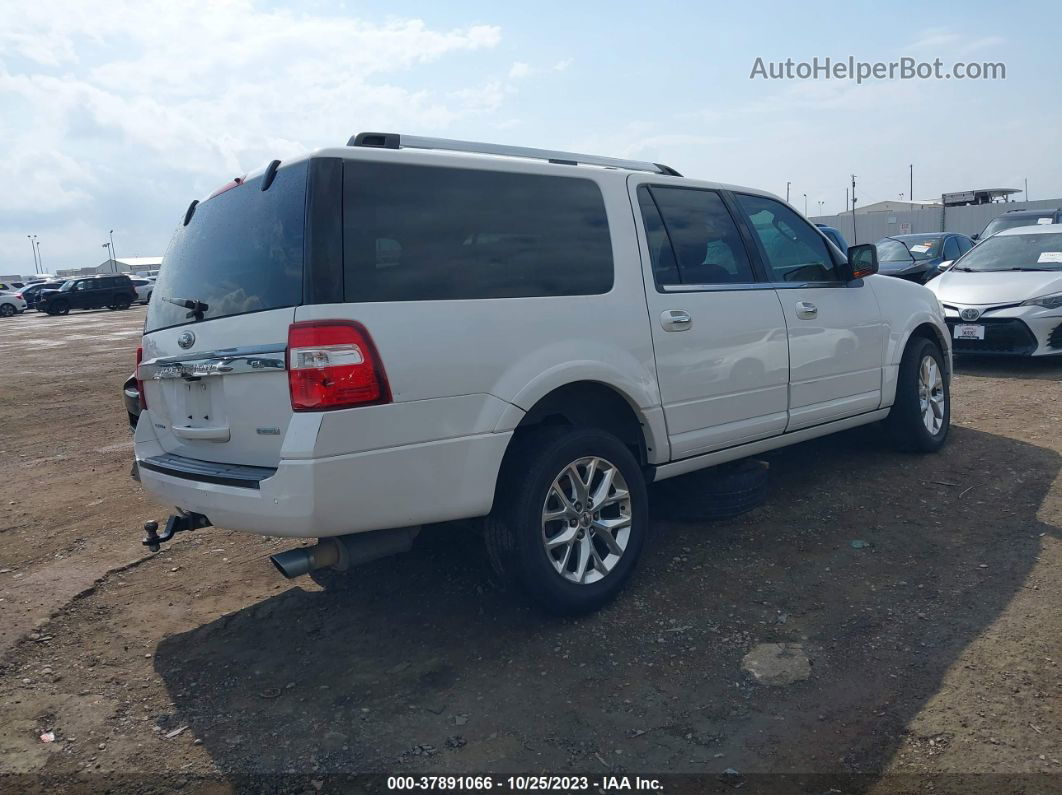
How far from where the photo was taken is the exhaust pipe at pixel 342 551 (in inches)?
127

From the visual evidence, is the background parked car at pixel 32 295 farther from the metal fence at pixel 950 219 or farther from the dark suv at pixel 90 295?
the metal fence at pixel 950 219

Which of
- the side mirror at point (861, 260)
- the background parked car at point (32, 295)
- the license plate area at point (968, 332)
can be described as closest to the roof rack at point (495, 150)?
the side mirror at point (861, 260)

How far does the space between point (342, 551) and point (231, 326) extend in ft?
3.26

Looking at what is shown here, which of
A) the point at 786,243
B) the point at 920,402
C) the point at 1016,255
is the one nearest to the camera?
the point at 786,243

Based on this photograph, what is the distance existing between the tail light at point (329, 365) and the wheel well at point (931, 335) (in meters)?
4.36

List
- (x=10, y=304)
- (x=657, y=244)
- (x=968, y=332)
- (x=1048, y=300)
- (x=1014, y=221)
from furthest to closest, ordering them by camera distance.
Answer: (x=10, y=304), (x=1014, y=221), (x=968, y=332), (x=1048, y=300), (x=657, y=244)

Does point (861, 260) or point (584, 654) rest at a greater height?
point (861, 260)

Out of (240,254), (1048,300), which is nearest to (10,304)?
(1048,300)

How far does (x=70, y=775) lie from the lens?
2859 millimetres

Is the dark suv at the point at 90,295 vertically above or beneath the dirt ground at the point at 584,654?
above

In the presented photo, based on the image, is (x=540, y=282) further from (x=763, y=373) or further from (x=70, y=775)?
(x=70, y=775)

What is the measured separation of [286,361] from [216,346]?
1.65 ft

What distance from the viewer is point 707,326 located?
4.32 meters

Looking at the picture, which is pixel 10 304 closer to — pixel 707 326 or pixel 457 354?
pixel 707 326
